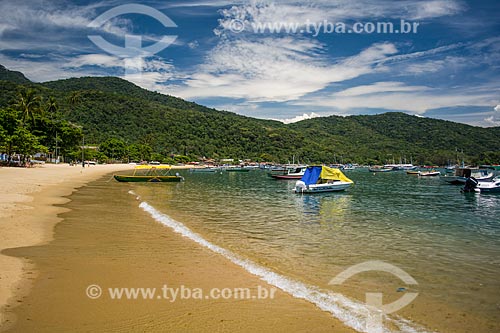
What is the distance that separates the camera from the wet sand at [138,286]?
5.91 m

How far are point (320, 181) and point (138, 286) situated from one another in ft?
111

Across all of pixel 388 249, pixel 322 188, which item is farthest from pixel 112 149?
pixel 388 249

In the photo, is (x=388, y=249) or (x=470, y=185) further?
(x=470, y=185)

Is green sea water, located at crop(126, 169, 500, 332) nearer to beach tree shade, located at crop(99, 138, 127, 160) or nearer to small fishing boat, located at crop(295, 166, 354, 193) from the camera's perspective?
small fishing boat, located at crop(295, 166, 354, 193)

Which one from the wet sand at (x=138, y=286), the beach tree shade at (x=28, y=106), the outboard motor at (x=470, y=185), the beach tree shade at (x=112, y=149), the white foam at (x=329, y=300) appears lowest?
the white foam at (x=329, y=300)

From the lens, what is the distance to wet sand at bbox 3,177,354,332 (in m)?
5.91

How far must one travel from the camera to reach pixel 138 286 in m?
7.71

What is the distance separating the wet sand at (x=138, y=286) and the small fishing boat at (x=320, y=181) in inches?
1012

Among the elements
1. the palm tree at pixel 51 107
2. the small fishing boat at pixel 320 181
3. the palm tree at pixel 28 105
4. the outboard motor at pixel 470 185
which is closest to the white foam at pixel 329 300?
the small fishing boat at pixel 320 181

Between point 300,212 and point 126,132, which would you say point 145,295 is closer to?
point 300,212

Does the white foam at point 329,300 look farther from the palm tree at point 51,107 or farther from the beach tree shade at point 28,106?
the palm tree at point 51,107

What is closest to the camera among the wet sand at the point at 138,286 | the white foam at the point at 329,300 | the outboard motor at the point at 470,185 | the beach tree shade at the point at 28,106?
the wet sand at the point at 138,286

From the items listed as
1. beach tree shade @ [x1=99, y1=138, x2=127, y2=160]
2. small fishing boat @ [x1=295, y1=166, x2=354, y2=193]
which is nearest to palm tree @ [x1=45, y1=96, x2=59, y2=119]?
beach tree shade @ [x1=99, y1=138, x2=127, y2=160]

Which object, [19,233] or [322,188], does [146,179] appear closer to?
[322,188]
